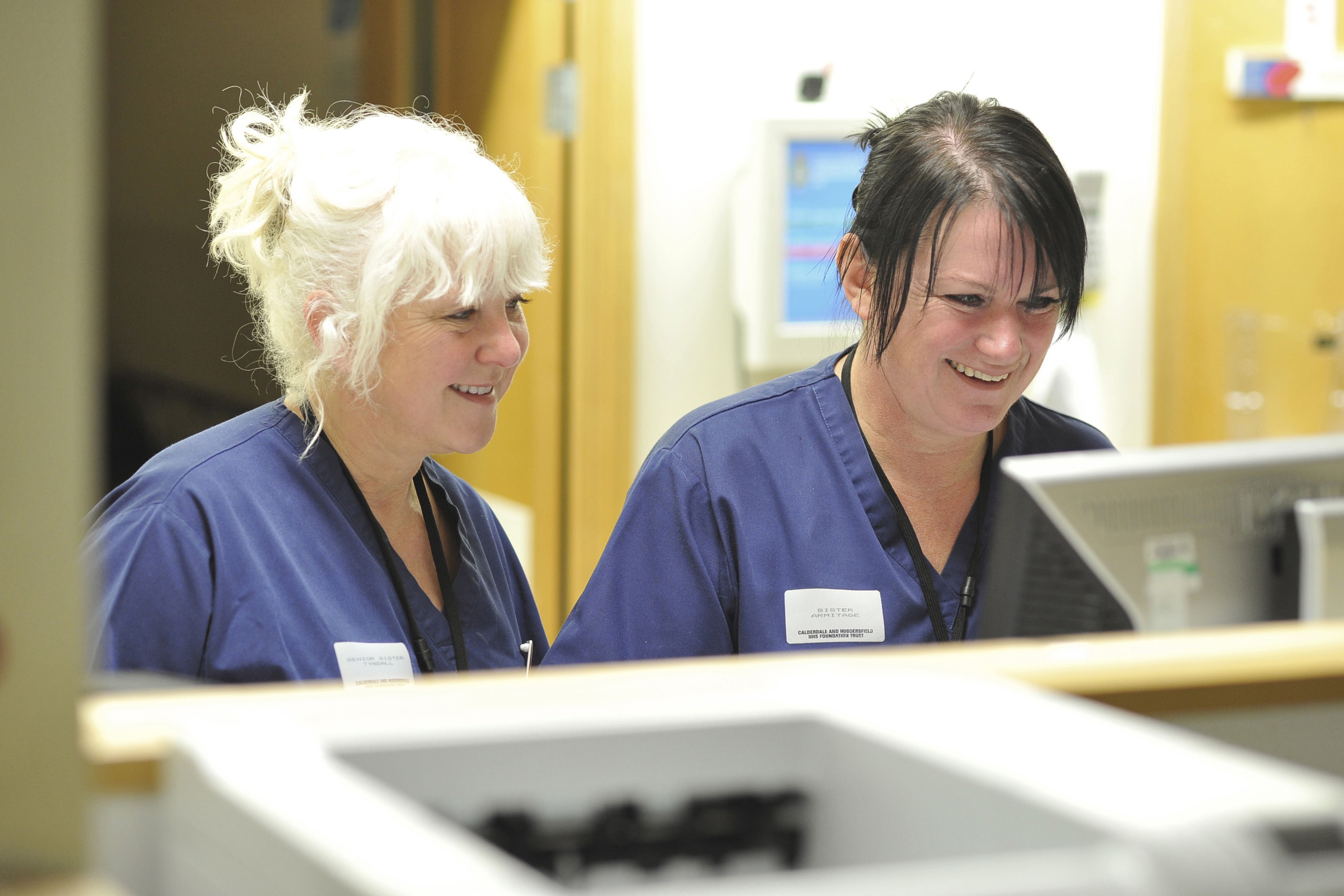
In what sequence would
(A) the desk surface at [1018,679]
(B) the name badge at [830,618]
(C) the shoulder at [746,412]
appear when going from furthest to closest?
(C) the shoulder at [746,412] → (B) the name badge at [830,618] → (A) the desk surface at [1018,679]

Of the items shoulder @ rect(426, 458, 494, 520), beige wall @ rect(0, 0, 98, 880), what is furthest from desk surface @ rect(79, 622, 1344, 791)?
shoulder @ rect(426, 458, 494, 520)

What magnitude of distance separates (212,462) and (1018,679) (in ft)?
3.41

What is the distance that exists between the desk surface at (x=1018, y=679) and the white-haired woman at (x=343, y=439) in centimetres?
63

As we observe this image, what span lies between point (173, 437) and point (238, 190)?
2.64 metres

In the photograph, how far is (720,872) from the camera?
0.69 meters

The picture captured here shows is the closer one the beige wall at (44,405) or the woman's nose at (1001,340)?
the beige wall at (44,405)

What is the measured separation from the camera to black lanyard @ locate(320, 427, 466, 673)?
1611 mm

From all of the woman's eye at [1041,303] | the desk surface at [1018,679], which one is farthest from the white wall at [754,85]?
the desk surface at [1018,679]

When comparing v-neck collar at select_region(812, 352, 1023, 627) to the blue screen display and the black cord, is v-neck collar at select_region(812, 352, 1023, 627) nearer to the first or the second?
the black cord

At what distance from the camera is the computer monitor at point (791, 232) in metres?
2.96

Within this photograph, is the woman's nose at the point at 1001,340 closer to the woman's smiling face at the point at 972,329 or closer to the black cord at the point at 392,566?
the woman's smiling face at the point at 972,329

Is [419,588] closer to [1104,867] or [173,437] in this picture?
[1104,867]

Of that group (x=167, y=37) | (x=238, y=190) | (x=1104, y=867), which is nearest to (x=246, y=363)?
(x=167, y=37)

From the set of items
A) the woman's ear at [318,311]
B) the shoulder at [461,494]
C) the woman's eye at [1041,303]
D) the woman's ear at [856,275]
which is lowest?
the shoulder at [461,494]
